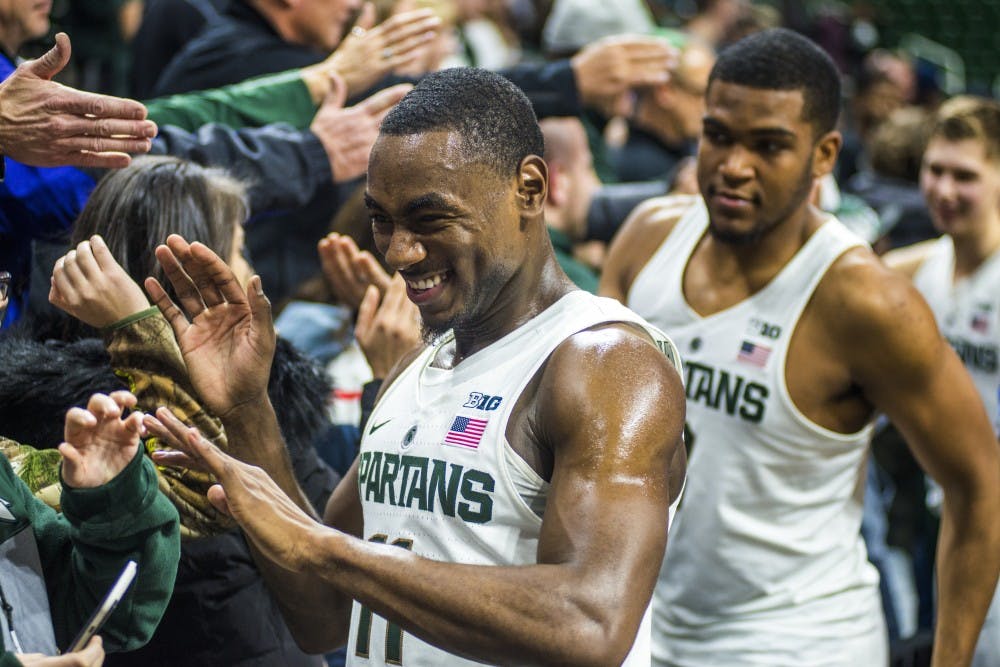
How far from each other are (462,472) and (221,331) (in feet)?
1.92

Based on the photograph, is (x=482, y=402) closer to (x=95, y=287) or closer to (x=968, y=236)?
(x=95, y=287)

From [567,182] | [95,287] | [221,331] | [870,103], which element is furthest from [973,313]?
[870,103]

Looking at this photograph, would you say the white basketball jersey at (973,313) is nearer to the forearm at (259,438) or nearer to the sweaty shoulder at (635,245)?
the sweaty shoulder at (635,245)

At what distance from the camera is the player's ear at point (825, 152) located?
3.53 metres

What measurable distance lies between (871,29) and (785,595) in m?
10.3

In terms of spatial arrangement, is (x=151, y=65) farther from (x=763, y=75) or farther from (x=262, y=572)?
(x=262, y=572)

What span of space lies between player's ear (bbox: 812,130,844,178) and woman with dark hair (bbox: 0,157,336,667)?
1.48 metres

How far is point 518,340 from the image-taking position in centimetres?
234

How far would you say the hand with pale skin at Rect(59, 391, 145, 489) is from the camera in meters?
2.01

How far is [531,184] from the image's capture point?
2.34 m

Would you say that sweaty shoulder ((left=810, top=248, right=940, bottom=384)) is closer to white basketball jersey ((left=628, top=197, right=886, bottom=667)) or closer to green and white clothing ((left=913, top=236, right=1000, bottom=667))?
white basketball jersey ((left=628, top=197, right=886, bottom=667))

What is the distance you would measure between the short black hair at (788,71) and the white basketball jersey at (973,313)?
157 cm

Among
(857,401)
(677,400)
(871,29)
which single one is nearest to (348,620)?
(677,400)

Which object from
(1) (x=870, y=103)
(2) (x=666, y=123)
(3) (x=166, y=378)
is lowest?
Result: (1) (x=870, y=103)
